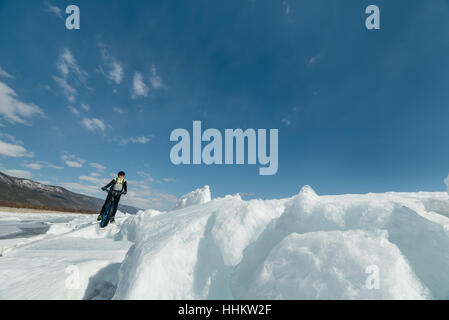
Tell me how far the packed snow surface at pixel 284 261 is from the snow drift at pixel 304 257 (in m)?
0.01

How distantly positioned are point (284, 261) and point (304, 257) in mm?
287

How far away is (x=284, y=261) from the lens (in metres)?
2.75

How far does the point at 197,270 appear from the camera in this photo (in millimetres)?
3213

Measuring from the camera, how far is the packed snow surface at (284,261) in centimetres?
237

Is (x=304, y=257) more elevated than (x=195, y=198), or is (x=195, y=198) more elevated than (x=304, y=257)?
(x=195, y=198)
